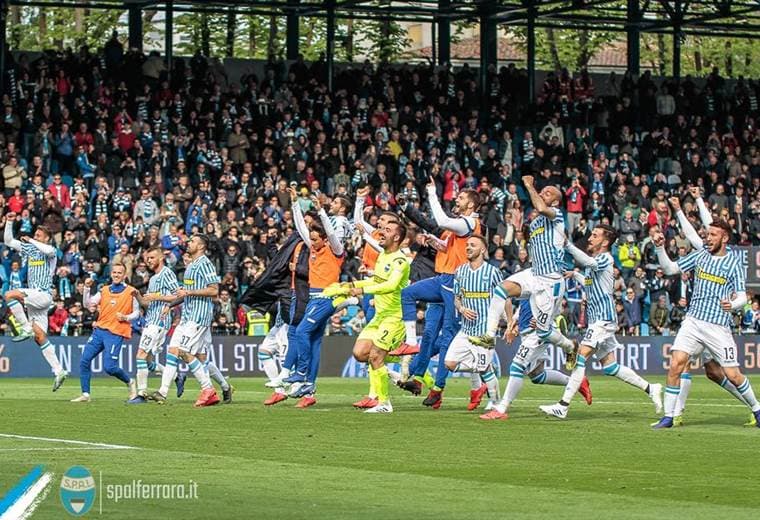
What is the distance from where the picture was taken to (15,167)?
36.8m

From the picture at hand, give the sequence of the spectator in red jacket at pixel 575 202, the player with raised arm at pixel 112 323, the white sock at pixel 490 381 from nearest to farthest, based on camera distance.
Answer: the white sock at pixel 490 381 < the player with raised arm at pixel 112 323 < the spectator in red jacket at pixel 575 202

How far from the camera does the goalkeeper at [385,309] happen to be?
1977 cm

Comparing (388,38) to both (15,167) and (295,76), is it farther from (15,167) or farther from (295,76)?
(15,167)

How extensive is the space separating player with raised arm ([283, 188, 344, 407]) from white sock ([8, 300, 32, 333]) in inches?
272

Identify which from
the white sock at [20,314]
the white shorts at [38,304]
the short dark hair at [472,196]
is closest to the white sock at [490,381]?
the short dark hair at [472,196]

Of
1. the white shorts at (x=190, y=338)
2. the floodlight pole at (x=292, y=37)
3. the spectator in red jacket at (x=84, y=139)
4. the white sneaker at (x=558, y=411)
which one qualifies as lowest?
the white sneaker at (x=558, y=411)

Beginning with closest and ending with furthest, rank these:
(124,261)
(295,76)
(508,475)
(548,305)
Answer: (508,475), (548,305), (124,261), (295,76)

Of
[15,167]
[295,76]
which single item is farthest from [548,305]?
[295,76]

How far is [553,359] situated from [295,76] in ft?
40.4

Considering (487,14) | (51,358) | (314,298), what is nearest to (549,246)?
(314,298)

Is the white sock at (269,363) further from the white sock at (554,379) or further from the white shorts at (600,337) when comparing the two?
the white shorts at (600,337)

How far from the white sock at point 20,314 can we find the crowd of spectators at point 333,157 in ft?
22.5

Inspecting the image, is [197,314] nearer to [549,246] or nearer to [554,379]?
[554,379]

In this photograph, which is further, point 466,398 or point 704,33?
point 704,33
